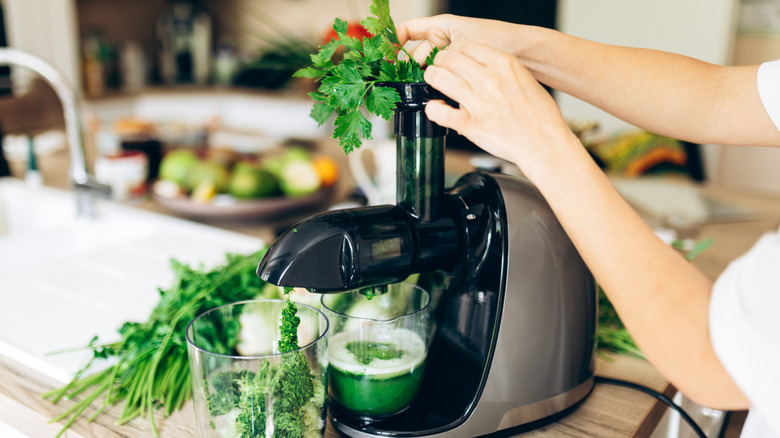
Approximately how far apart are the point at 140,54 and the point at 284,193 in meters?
3.19

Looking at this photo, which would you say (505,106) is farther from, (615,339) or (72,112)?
(72,112)

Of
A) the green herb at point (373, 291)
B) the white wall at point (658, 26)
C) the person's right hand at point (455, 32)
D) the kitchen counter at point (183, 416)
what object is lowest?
the kitchen counter at point (183, 416)

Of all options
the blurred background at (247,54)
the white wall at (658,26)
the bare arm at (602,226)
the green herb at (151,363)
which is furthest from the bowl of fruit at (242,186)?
the white wall at (658,26)

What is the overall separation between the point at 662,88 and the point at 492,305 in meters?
0.38

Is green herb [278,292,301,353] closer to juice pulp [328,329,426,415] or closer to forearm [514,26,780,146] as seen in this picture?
juice pulp [328,329,426,415]

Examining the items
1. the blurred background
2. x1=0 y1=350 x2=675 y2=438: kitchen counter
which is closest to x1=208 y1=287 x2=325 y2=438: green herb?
x1=0 y1=350 x2=675 y2=438: kitchen counter

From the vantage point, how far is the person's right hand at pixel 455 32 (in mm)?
744

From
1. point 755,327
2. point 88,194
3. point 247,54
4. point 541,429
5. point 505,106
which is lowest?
point 541,429

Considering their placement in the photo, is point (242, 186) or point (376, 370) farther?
point (242, 186)

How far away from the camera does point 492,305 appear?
652 mm

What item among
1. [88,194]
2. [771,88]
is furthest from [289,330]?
[88,194]

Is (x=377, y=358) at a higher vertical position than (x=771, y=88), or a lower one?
lower

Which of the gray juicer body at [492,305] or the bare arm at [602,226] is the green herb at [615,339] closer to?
the gray juicer body at [492,305]

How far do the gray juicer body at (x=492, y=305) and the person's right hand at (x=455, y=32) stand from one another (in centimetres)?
17
